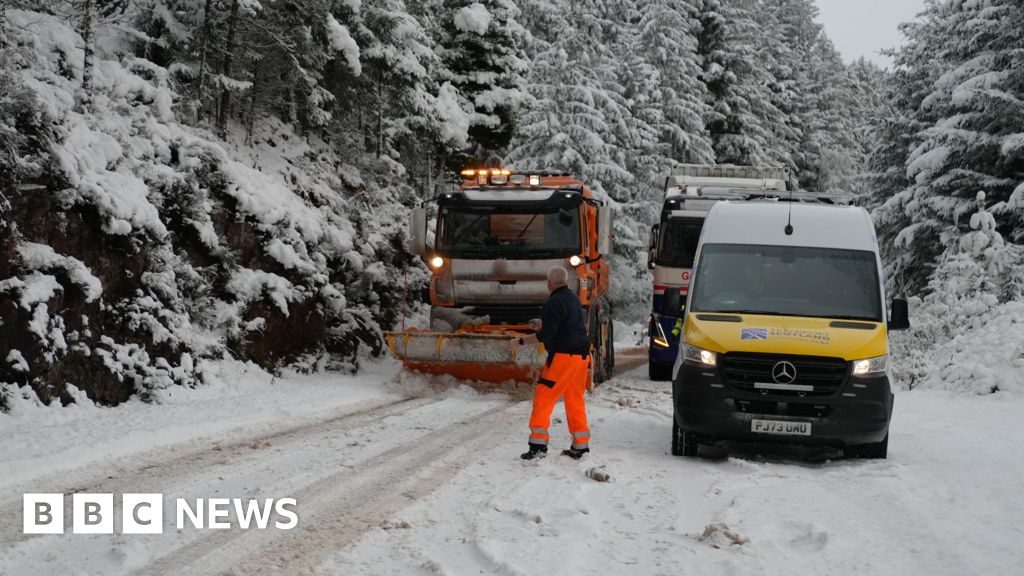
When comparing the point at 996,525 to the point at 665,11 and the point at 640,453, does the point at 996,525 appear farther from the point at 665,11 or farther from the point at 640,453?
the point at 665,11

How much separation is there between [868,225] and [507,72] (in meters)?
20.5

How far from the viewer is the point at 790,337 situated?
8.27m

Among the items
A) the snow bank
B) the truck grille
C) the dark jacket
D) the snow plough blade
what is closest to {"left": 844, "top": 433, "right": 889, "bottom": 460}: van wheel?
the truck grille

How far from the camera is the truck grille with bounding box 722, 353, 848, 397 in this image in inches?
322

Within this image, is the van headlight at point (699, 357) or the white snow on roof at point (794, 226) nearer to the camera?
the van headlight at point (699, 357)

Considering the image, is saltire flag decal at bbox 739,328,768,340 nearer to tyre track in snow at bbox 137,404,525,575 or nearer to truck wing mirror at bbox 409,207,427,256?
tyre track in snow at bbox 137,404,525,575

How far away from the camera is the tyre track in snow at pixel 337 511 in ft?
16.4

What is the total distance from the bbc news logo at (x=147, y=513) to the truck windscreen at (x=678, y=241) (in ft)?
37.3

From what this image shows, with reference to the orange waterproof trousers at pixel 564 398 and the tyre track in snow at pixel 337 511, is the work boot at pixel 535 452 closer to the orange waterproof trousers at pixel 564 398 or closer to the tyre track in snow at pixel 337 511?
the orange waterproof trousers at pixel 564 398

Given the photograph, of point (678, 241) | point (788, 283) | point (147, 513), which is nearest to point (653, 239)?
point (678, 241)

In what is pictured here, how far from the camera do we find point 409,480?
7.22 meters

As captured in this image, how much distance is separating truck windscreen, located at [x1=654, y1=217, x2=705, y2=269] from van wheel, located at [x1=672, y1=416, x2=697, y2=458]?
8.10 metres

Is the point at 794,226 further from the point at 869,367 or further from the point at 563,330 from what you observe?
the point at 563,330

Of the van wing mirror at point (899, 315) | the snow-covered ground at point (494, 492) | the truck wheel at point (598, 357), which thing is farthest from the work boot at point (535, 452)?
the truck wheel at point (598, 357)
